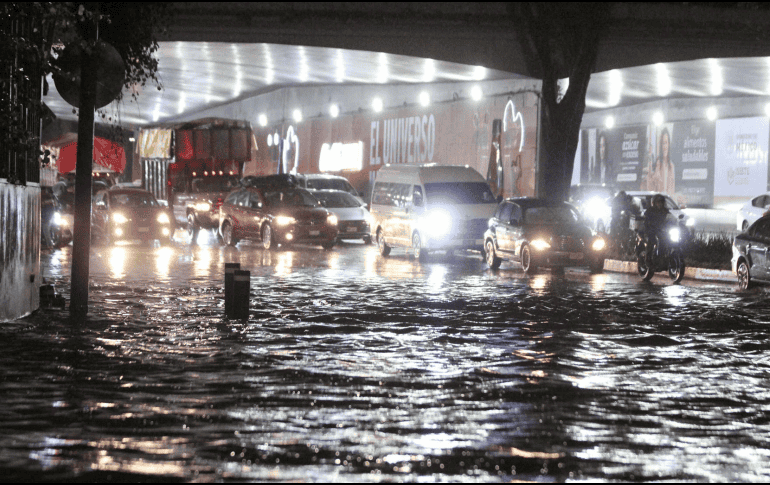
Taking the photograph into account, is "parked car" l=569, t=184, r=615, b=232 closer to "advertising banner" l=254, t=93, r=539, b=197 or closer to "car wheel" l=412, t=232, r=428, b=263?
"advertising banner" l=254, t=93, r=539, b=197

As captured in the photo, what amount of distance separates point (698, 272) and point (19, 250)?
14.3 m

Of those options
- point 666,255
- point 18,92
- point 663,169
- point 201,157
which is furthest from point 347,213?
point 18,92

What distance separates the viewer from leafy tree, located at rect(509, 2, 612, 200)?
27.2 metres

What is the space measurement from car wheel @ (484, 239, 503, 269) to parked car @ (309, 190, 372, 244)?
8022 millimetres

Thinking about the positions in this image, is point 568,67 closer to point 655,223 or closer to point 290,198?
point 290,198

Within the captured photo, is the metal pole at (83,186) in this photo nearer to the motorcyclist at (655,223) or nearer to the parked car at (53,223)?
the motorcyclist at (655,223)

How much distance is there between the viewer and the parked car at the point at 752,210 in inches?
1341

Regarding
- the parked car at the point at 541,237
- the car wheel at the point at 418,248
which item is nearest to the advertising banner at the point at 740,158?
the parked car at the point at 541,237

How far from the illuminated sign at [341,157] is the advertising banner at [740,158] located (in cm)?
1466

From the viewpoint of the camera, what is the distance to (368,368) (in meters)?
9.81

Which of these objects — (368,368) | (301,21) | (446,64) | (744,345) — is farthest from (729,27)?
(368,368)

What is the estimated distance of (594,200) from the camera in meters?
39.5

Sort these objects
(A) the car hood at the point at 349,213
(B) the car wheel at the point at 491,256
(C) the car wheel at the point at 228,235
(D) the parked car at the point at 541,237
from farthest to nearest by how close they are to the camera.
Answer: (A) the car hood at the point at 349,213
(C) the car wheel at the point at 228,235
(B) the car wheel at the point at 491,256
(D) the parked car at the point at 541,237

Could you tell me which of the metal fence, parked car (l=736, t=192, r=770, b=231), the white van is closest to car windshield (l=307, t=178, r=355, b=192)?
the white van
